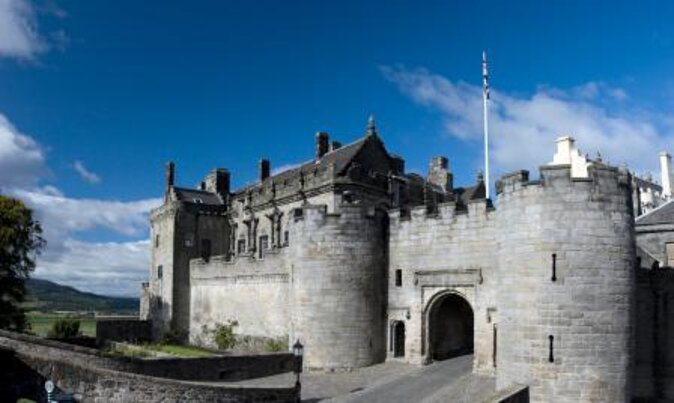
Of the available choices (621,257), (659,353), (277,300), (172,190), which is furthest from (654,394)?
(172,190)

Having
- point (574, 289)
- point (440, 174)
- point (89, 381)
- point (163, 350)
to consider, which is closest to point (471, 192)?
point (440, 174)

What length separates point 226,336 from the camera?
118 ft

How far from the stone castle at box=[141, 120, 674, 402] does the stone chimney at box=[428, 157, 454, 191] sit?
0.13 m

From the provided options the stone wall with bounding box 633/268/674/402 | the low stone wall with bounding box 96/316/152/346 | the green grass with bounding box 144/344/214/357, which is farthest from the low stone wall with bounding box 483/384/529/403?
the low stone wall with bounding box 96/316/152/346

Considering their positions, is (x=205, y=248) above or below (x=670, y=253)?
above

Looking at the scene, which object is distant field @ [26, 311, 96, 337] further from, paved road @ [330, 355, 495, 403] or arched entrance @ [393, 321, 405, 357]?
paved road @ [330, 355, 495, 403]

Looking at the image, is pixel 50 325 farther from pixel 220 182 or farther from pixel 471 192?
pixel 471 192

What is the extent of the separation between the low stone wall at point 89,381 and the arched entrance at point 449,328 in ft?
21.3

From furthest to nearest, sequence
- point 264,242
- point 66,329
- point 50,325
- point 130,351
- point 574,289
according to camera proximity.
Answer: point 50,325, point 66,329, point 264,242, point 130,351, point 574,289

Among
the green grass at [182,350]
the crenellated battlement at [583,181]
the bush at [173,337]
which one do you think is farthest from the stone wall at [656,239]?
the bush at [173,337]

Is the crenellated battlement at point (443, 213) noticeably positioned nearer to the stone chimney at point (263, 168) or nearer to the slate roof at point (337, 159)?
the slate roof at point (337, 159)

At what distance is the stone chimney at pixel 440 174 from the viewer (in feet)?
143

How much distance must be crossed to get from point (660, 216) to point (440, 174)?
19.3m

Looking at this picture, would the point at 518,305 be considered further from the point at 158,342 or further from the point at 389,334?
the point at 158,342
